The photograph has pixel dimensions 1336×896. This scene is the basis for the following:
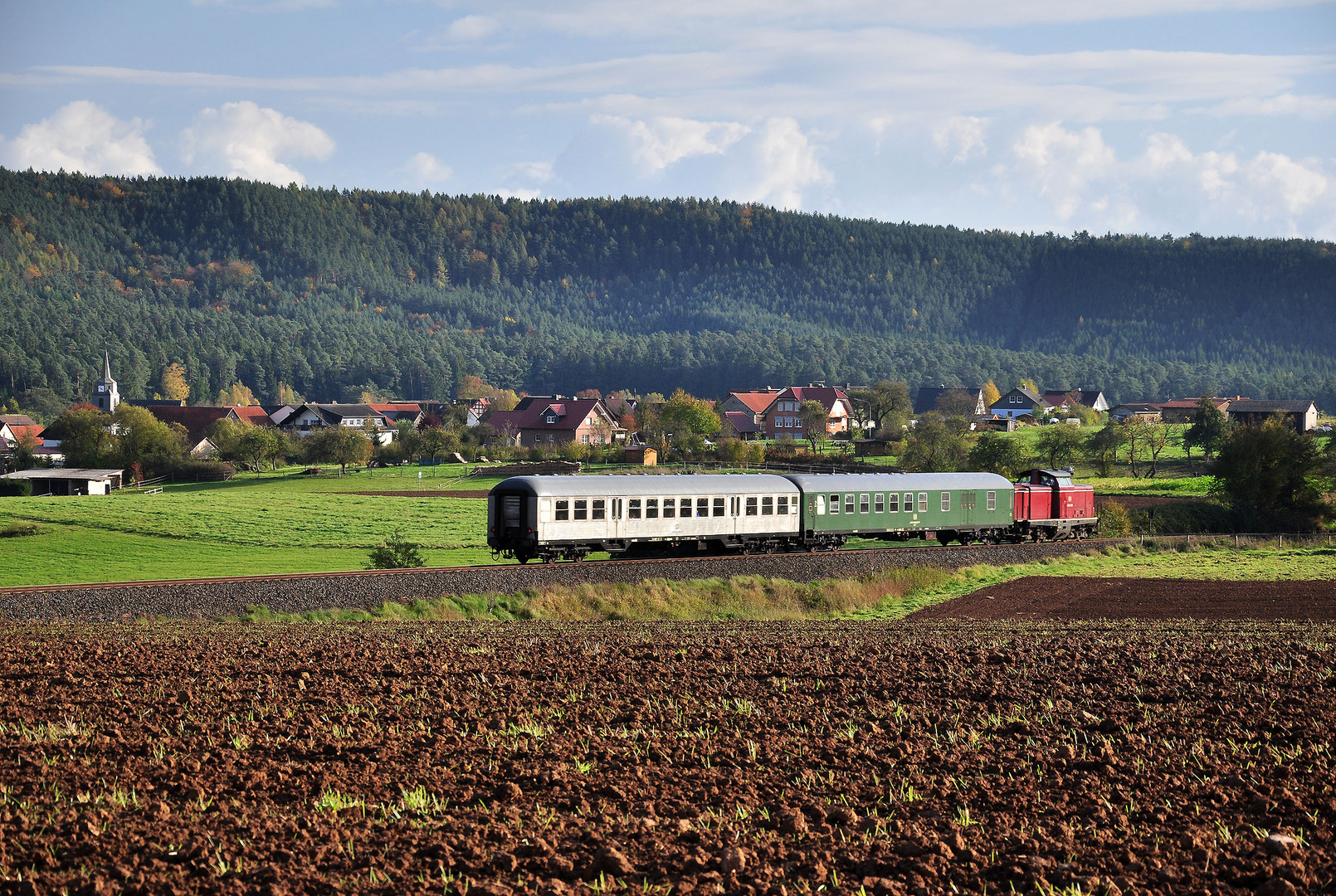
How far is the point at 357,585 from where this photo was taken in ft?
90.3

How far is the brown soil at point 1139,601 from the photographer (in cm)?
2766

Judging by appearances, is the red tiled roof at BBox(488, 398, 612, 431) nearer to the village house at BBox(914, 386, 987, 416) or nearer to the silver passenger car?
the village house at BBox(914, 386, 987, 416)

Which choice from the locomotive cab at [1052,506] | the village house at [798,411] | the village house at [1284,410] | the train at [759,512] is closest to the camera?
the train at [759,512]

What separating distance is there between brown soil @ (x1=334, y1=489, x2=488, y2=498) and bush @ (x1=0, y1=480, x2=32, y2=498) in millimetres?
22306

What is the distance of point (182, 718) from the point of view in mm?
12172

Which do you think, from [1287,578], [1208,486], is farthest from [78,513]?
[1208,486]

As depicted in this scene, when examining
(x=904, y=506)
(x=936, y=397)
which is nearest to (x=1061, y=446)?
(x=904, y=506)

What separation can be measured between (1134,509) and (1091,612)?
111ft

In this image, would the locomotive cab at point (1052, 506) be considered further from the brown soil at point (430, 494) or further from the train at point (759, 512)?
the brown soil at point (430, 494)

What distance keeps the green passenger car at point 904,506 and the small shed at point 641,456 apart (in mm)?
49511

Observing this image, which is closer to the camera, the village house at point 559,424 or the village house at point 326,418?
the village house at point 559,424

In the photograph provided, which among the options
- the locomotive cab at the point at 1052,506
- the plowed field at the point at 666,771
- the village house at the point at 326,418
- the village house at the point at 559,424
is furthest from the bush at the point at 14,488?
the plowed field at the point at 666,771

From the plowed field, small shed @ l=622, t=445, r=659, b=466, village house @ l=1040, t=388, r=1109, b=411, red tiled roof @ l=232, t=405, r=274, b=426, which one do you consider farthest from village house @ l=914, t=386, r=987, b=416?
the plowed field

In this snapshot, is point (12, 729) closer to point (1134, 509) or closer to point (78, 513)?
point (78, 513)
